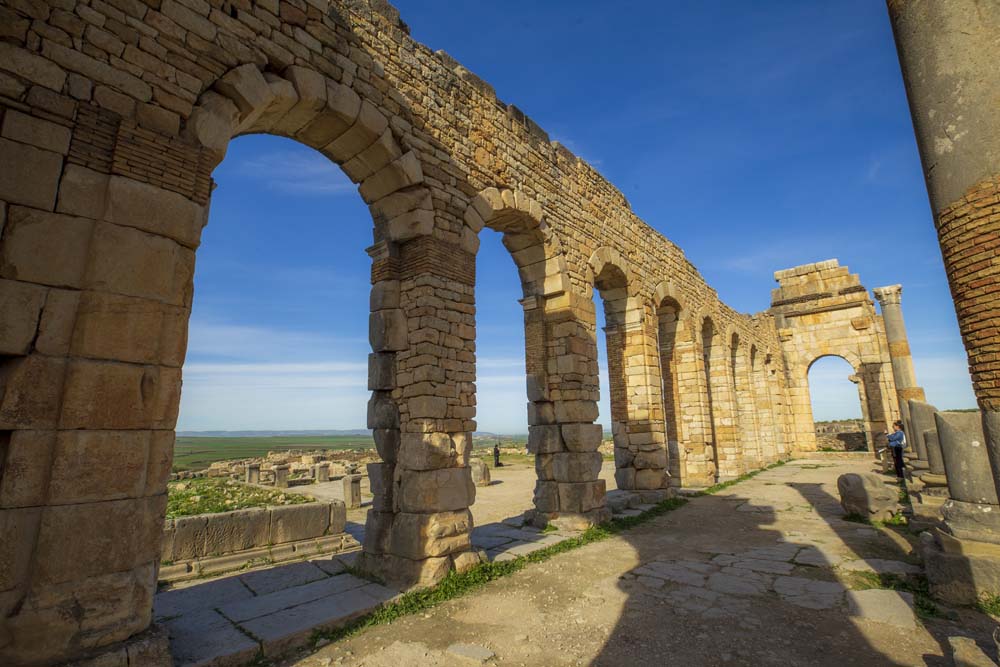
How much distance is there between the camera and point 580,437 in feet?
26.8

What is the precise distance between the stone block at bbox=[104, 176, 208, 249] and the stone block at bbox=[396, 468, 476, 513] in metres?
3.27

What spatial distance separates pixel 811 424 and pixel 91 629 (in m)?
28.6

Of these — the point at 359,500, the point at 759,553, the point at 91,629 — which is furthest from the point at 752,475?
the point at 91,629

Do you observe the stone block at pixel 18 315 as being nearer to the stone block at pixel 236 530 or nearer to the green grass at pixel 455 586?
the green grass at pixel 455 586

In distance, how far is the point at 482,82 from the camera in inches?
307

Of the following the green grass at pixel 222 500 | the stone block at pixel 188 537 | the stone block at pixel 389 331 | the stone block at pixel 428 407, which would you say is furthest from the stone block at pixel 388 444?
the green grass at pixel 222 500

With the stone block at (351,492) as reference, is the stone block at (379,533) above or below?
above

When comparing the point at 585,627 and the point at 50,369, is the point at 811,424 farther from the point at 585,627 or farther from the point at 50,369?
the point at 50,369

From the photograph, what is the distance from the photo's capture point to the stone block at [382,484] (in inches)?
230

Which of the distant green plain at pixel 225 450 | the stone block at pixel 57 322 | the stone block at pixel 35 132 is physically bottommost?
the distant green plain at pixel 225 450

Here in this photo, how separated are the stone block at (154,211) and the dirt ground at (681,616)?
350cm

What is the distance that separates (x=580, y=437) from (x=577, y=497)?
3.25 feet

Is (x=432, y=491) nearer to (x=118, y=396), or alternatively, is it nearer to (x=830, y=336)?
(x=118, y=396)

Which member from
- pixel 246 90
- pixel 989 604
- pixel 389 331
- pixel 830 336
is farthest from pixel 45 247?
pixel 830 336
